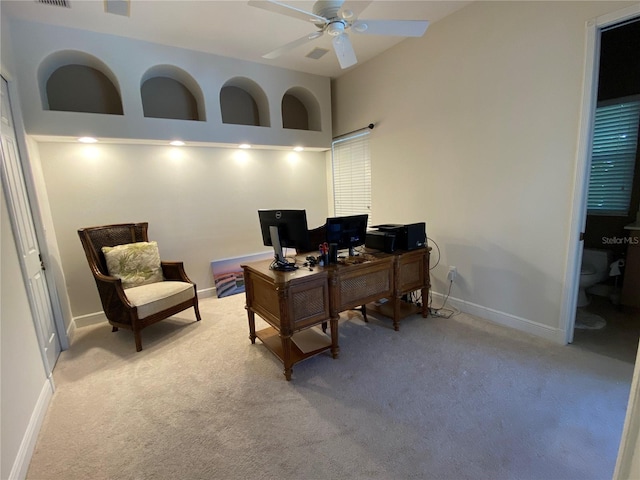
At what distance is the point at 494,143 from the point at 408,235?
1150mm

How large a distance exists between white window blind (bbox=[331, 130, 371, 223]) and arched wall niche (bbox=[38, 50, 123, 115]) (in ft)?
9.33

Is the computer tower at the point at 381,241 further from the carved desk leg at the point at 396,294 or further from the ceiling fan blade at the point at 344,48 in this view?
the ceiling fan blade at the point at 344,48

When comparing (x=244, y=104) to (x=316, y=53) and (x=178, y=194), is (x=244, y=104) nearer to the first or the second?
(x=316, y=53)

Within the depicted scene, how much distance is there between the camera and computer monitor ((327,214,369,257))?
262cm

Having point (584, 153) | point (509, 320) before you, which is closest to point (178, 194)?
point (509, 320)

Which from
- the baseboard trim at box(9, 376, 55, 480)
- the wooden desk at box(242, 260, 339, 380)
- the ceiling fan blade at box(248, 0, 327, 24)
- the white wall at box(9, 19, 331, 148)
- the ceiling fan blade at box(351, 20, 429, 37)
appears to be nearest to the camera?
the baseboard trim at box(9, 376, 55, 480)

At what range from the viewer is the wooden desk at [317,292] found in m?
2.16

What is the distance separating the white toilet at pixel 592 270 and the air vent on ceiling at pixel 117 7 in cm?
484

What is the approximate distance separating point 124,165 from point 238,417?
3.06 metres

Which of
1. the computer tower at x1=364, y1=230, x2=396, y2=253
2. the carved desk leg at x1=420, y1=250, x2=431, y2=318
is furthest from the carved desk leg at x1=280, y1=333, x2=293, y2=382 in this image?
the carved desk leg at x1=420, y1=250, x2=431, y2=318

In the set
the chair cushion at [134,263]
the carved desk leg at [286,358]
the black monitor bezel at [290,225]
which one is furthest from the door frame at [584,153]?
the chair cushion at [134,263]

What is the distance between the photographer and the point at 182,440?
5.53 ft

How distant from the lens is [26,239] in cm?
227

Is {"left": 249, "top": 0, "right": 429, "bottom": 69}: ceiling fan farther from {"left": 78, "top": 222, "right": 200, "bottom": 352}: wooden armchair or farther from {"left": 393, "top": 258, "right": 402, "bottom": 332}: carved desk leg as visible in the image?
{"left": 78, "top": 222, "right": 200, "bottom": 352}: wooden armchair
